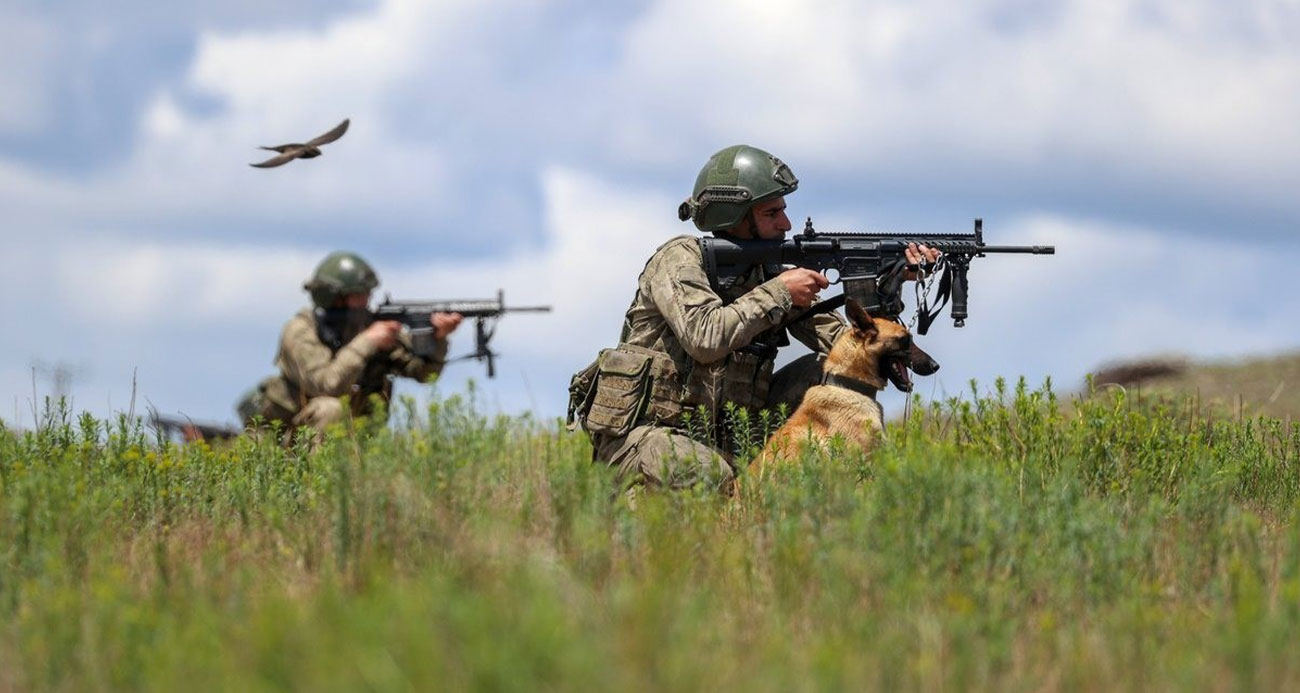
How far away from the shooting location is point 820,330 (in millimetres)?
8312

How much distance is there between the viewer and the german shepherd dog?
7477mm

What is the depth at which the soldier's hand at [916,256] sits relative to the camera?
7902mm

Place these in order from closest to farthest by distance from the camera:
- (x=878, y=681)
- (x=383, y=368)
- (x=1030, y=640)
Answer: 1. (x=878, y=681)
2. (x=1030, y=640)
3. (x=383, y=368)

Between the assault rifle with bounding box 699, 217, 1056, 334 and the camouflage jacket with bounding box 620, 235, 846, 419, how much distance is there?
13cm

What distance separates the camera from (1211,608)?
17.3 feet

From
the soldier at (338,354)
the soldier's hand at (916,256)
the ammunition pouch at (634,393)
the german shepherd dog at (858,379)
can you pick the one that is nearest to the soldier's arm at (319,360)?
the soldier at (338,354)

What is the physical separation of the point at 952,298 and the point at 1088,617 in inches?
127

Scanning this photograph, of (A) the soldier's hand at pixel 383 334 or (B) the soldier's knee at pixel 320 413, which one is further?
(A) the soldier's hand at pixel 383 334

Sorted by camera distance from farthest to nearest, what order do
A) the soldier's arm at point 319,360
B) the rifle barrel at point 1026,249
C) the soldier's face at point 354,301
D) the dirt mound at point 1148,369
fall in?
the dirt mound at point 1148,369 → the soldier's face at point 354,301 → the soldier's arm at point 319,360 → the rifle barrel at point 1026,249

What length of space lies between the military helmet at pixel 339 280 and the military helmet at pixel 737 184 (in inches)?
250

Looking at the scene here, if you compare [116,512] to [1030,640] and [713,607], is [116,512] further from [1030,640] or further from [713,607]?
[1030,640]

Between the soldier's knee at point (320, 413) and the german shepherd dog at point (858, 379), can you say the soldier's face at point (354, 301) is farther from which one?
the german shepherd dog at point (858, 379)

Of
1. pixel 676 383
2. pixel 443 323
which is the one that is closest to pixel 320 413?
pixel 443 323

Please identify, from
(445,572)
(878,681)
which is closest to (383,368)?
(445,572)
